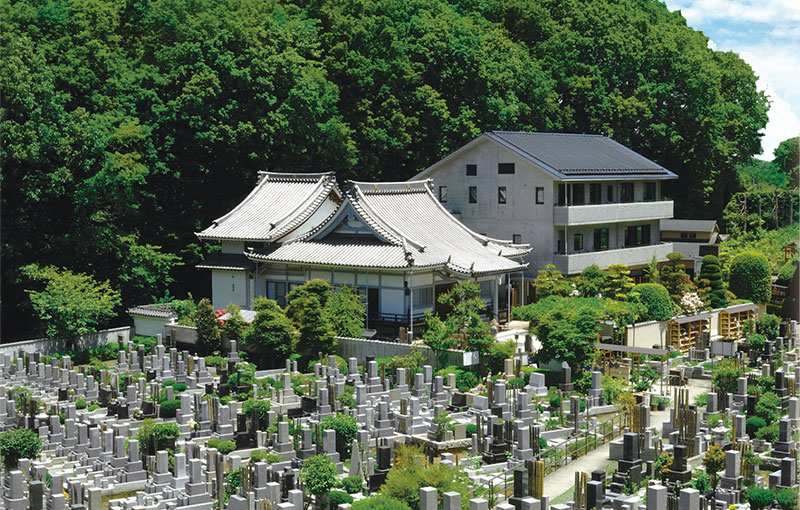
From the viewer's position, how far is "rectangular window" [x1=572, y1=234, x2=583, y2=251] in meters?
50.9

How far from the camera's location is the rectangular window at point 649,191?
5556 centimetres

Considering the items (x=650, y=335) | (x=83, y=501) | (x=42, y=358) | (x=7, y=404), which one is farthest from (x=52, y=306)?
(x=650, y=335)

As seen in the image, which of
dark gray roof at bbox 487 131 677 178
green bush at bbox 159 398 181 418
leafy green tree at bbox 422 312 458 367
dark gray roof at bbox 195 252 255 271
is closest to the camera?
green bush at bbox 159 398 181 418

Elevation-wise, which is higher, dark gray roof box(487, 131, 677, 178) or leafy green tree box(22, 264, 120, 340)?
dark gray roof box(487, 131, 677, 178)

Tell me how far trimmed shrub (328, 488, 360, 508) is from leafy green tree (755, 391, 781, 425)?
12808mm

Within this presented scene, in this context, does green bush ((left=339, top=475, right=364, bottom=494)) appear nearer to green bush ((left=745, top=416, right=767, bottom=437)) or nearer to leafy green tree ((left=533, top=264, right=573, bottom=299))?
green bush ((left=745, top=416, right=767, bottom=437))

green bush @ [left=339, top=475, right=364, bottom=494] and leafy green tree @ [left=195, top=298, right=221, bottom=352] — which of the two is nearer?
green bush @ [left=339, top=475, right=364, bottom=494]

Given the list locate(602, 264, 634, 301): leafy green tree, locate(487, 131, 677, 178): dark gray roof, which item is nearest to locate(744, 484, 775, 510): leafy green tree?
locate(602, 264, 634, 301): leafy green tree

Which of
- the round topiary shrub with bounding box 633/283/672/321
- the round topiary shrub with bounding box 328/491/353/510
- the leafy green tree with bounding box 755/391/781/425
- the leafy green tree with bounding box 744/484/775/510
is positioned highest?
the round topiary shrub with bounding box 633/283/672/321

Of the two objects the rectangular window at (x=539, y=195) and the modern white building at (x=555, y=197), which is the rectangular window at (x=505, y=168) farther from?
the rectangular window at (x=539, y=195)

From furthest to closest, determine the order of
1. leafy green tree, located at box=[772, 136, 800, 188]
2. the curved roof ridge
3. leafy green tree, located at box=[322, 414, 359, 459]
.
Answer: leafy green tree, located at box=[772, 136, 800, 188] → the curved roof ridge → leafy green tree, located at box=[322, 414, 359, 459]

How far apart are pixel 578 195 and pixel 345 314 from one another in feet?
52.3

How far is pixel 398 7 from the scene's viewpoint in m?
61.9

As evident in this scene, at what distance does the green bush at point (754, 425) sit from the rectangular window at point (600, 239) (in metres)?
23.9
